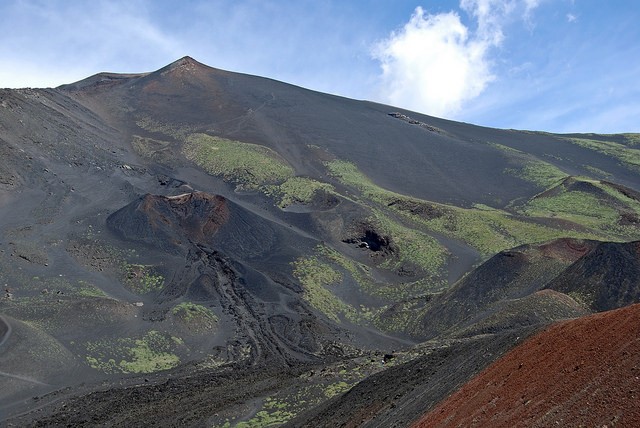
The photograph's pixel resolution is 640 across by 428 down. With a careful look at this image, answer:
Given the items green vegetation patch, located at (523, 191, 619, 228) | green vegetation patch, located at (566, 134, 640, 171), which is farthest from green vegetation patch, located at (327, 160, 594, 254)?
green vegetation patch, located at (566, 134, 640, 171)

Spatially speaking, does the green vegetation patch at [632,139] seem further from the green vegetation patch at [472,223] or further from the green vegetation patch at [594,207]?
the green vegetation patch at [472,223]

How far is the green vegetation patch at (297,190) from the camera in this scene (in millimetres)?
67250

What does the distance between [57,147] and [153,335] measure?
36.7 m

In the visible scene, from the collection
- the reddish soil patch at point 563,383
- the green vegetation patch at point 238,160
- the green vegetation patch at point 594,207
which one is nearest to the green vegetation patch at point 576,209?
the green vegetation patch at point 594,207

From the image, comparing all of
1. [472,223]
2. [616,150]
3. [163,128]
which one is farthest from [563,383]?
[616,150]

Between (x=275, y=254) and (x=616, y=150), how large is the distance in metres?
76.1

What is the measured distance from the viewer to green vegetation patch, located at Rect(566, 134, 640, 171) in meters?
99.0

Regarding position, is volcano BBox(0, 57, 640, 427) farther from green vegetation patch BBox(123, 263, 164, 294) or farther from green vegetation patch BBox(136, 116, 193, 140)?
green vegetation patch BBox(136, 116, 193, 140)

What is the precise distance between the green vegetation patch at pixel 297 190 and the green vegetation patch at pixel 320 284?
1380 cm

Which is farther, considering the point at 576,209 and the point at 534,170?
the point at 534,170

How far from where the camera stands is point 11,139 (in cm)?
6306

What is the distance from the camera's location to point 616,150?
10581cm

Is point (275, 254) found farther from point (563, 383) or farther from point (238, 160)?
point (563, 383)

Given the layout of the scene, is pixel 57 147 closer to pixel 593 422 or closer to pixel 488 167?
pixel 488 167
